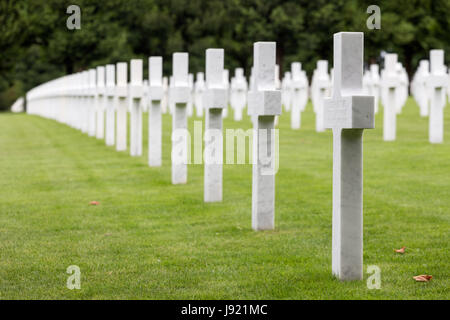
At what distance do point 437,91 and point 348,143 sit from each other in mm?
9259

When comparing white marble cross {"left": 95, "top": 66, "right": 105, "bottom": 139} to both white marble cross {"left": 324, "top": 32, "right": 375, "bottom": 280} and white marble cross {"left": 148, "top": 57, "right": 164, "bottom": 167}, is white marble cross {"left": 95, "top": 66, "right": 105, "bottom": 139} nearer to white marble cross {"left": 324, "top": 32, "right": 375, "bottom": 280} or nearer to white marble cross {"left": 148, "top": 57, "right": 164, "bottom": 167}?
white marble cross {"left": 148, "top": 57, "right": 164, "bottom": 167}

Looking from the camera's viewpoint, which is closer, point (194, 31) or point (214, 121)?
point (214, 121)

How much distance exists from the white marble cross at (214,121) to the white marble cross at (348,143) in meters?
3.25

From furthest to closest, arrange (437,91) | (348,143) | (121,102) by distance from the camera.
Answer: (121,102)
(437,91)
(348,143)

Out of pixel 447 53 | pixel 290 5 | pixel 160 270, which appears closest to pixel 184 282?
pixel 160 270

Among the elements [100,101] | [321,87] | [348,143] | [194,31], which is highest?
[194,31]

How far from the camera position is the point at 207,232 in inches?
271

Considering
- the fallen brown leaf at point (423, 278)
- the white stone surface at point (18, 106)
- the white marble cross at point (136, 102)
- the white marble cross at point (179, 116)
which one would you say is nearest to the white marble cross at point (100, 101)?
the white marble cross at point (136, 102)

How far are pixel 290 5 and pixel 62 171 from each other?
41916 millimetres

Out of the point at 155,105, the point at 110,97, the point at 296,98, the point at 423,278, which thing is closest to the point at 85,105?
the point at 110,97

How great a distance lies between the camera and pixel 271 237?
6609 millimetres

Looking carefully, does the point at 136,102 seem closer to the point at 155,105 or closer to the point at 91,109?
the point at 155,105

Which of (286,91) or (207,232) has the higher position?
(286,91)
